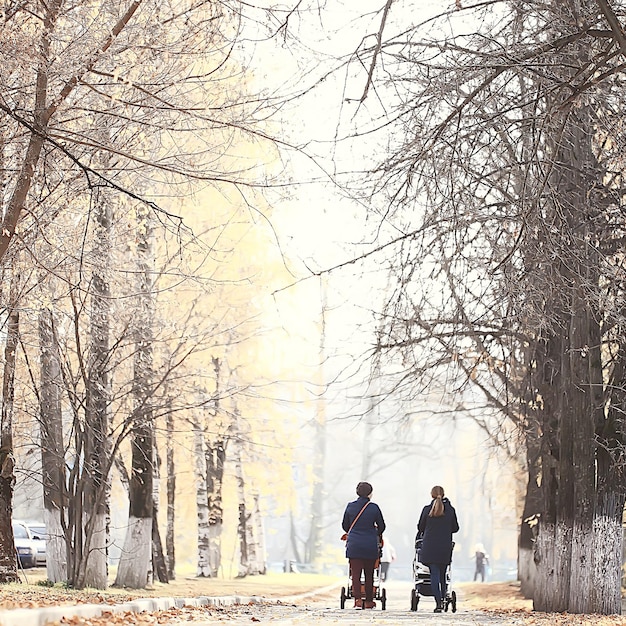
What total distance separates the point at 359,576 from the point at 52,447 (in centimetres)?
546

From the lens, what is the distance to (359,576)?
14000mm

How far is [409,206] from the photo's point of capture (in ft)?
37.7

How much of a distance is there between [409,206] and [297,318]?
17763 mm

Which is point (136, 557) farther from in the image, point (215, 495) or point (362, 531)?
point (215, 495)

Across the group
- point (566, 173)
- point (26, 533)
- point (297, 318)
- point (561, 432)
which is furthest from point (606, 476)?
point (26, 533)

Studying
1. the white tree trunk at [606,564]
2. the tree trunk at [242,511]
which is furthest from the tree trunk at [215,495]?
the white tree trunk at [606,564]

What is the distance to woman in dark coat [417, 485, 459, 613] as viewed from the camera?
14031 mm

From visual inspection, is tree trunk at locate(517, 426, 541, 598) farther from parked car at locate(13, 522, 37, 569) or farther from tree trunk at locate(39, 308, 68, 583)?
parked car at locate(13, 522, 37, 569)

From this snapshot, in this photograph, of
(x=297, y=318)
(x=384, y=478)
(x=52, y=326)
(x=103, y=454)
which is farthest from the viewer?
(x=384, y=478)


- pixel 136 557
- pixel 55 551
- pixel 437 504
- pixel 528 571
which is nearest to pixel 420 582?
pixel 437 504

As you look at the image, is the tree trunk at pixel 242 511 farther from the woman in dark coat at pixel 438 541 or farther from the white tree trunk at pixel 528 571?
the woman in dark coat at pixel 438 541

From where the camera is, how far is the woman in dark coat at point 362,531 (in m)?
13.7

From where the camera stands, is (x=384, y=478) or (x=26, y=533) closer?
(x=26, y=533)

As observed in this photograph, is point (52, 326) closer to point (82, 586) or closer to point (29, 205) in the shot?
point (29, 205)
